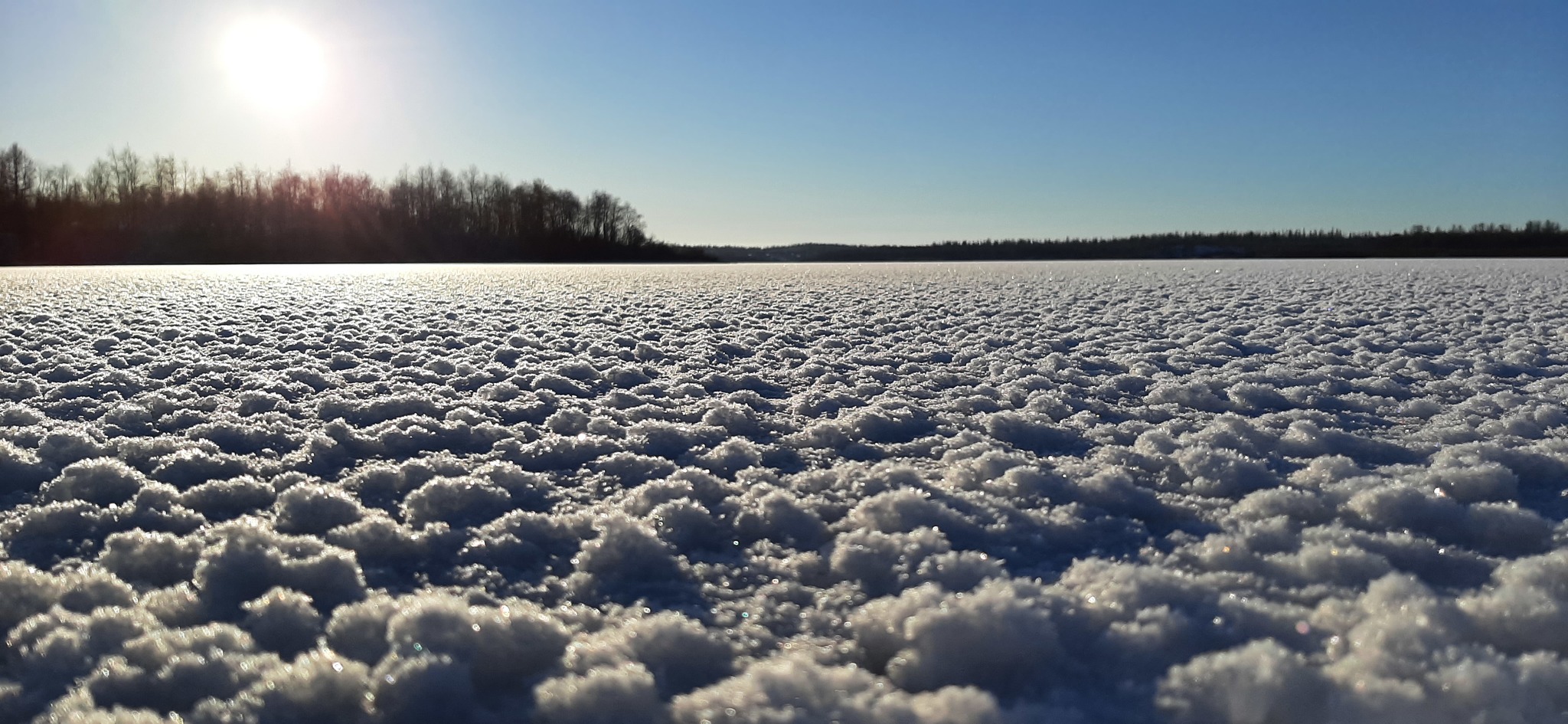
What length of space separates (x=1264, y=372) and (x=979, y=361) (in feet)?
4.62

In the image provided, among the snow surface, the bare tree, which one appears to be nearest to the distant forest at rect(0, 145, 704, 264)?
the bare tree

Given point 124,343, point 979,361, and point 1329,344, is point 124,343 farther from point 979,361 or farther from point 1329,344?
point 1329,344

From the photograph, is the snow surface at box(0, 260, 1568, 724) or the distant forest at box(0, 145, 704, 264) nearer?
the snow surface at box(0, 260, 1568, 724)

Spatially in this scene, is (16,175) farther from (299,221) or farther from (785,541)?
(785,541)

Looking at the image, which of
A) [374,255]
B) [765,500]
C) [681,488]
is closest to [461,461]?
[681,488]

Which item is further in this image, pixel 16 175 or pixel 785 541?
pixel 16 175

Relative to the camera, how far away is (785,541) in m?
2.00

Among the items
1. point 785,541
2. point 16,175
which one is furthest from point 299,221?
point 785,541

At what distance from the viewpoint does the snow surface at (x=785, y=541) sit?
1297 millimetres

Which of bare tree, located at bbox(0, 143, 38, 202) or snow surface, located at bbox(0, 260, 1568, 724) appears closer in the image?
snow surface, located at bbox(0, 260, 1568, 724)

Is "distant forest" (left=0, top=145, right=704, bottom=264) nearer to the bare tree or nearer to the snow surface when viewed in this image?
the bare tree

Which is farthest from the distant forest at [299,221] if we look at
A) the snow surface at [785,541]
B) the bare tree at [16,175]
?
the snow surface at [785,541]

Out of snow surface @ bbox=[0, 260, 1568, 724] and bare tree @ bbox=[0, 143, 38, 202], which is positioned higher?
bare tree @ bbox=[0, 143, 38, 202]

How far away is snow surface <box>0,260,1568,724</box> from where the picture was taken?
4.25ft
